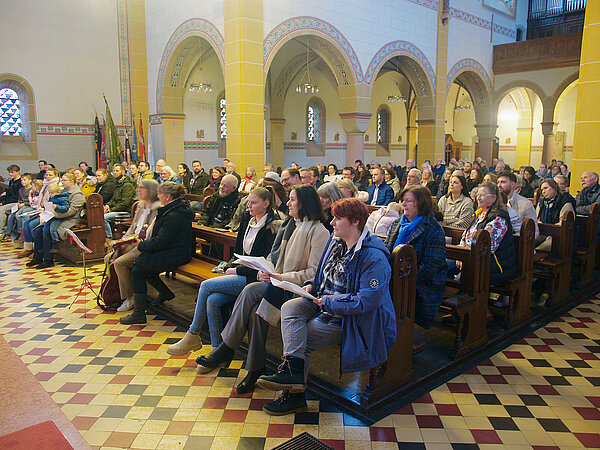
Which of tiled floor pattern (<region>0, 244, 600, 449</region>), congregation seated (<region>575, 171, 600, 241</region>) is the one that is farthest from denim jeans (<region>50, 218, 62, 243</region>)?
congregation seated (<region>575, 171, 600, 241</region>)

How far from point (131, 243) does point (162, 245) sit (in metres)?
0.67

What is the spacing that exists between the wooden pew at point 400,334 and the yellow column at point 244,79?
695cm

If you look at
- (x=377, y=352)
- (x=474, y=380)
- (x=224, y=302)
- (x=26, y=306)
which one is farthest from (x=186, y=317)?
(x=474, y=380)

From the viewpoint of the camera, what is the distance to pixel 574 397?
343 cm

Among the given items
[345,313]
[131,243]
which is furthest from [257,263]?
[131,243]

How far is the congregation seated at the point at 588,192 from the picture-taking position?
6.22m

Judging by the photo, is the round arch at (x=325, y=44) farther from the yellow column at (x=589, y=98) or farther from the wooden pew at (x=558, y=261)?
the wooden pew at (x=558, y=261)

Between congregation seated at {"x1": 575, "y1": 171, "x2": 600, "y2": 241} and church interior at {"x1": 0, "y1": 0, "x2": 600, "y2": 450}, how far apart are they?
0.04m

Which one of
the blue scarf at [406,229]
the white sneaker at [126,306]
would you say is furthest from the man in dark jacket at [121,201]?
the blue scarf at [406,229]

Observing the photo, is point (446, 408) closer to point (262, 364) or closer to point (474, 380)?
point (474, 380)

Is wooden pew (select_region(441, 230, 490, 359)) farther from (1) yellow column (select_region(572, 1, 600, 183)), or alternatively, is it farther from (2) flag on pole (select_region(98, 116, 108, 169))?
(2) flag on pole (select_region(98, 116, 108, 169))

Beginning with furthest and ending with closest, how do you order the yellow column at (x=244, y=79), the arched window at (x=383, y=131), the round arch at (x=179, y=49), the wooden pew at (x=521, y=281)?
the arched window at (x=383, y=131) < the round arch at (x=179, y=49) < the yellow column at (x=244, y=79) < the wooden pew at (x=521, y=281)

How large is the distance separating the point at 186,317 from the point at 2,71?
10.4 metres

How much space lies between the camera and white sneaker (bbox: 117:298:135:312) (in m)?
5.12
